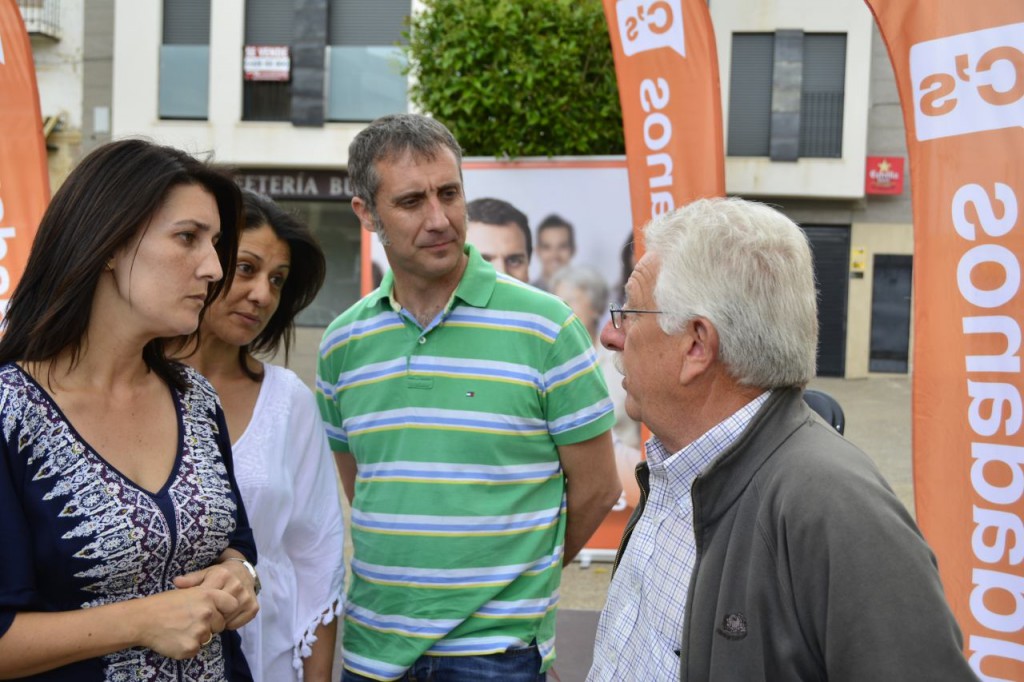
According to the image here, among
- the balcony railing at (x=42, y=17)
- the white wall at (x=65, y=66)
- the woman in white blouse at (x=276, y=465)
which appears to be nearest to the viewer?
the woman in white blouse at (x=276, y=465)

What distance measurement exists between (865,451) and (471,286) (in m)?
6.23

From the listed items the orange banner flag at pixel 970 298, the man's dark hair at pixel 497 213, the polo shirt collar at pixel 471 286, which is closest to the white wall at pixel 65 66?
the man's dark hair at pixel 497 213

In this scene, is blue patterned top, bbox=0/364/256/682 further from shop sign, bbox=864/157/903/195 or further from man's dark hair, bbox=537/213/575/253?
shop sign, bbox=864/157/903/195

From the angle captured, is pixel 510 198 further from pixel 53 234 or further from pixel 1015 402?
pixel 53 234

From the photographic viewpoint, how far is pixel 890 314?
18.3 m

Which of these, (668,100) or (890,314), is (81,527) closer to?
(668,100)

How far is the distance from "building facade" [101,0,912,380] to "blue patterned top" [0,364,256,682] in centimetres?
1497

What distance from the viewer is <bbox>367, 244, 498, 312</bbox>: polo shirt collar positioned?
240cm

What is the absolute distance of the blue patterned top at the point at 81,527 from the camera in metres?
1.49

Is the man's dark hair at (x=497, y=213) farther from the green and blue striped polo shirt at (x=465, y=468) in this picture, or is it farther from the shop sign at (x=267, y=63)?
the shop sign at (x=267, y=63)

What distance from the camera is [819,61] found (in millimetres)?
17984

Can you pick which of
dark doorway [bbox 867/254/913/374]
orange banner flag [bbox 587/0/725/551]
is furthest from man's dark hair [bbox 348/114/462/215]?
dark doorway [bbox 867/254/913/374]

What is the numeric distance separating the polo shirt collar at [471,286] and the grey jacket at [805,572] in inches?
39.9

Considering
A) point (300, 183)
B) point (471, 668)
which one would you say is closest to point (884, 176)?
point (300, 183)
